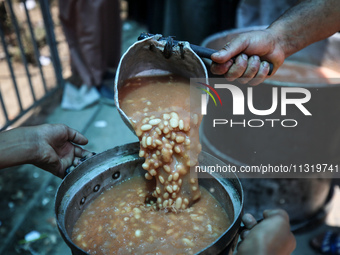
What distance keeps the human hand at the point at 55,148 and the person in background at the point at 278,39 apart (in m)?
1.10

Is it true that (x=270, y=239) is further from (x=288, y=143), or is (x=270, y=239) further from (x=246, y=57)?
(x=288, y=143)

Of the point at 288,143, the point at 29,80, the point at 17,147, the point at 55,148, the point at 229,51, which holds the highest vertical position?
the point at 229,51

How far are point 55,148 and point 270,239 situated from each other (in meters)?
1.49

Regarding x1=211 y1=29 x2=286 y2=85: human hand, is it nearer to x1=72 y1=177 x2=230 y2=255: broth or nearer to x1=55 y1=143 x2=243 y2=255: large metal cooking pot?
x1=55 y1=143 x2=243 y2=255: large metal cooking pot

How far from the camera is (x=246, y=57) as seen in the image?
6.73ft

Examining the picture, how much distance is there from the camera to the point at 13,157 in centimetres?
189

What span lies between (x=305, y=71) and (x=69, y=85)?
3.46m

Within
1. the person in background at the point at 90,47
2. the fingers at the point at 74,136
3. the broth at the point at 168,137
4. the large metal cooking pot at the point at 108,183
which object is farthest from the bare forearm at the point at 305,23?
the person in background at the point at 90,47

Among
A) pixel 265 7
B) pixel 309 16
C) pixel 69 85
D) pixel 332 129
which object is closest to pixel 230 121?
pixel 332 129

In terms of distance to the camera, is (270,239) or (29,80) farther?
(29,80)

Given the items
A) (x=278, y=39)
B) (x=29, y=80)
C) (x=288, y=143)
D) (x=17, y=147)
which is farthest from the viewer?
(x=29, y=80)

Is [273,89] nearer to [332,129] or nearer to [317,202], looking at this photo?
[332,129]

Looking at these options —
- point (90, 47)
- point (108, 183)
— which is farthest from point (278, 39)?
point (90, 47)

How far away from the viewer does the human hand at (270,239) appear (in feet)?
4.56
